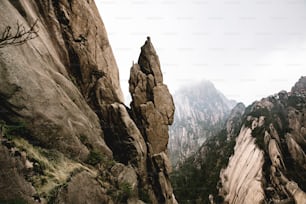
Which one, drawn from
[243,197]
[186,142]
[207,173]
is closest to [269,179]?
[243,197]

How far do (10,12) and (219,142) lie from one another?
93196 mm

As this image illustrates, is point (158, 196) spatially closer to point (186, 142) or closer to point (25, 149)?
point (25, 149)

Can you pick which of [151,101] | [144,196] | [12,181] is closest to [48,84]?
[12,181]

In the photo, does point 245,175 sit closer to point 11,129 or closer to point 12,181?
point 11,129

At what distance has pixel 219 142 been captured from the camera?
102 m

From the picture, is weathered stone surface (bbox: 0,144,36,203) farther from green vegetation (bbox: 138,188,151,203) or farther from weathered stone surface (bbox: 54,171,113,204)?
green vegetation (bbox: 138,188,151,203)

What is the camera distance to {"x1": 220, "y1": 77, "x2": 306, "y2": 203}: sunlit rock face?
47562 mm

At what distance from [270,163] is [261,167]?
1.78 meters

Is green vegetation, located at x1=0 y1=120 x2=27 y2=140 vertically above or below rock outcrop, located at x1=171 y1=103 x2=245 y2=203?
above

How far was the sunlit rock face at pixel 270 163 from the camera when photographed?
4756cm

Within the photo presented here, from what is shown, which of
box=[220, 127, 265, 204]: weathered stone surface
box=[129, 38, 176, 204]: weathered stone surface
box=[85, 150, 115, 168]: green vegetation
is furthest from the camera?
box=[220, 127, 265, 204]: weathered stone surface

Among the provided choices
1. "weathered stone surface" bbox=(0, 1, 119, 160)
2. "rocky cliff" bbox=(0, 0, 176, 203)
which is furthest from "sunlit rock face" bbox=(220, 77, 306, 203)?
"weathered stone surface" bbox=(0, 1, 119, 160)

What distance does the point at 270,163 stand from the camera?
175 ft

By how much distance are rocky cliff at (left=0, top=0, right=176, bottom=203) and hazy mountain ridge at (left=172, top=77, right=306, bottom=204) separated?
29.9 m
